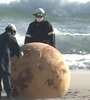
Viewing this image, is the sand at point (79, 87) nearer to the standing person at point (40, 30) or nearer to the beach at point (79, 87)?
the beach at point (79, 87)

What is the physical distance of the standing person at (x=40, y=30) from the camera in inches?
394

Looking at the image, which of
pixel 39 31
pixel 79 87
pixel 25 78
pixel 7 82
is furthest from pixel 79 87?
pixel 7 82

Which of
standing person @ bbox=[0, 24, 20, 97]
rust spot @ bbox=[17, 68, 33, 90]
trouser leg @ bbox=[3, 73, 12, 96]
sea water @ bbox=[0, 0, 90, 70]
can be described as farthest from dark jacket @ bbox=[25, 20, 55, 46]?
sea water @ bbox=[0, 0, 90, 70]

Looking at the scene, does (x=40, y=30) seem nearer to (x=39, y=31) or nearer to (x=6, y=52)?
(x=39, y=31)

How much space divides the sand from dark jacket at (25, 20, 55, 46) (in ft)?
3.73

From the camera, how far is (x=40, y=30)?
10.0m

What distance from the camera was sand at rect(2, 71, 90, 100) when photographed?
994cm

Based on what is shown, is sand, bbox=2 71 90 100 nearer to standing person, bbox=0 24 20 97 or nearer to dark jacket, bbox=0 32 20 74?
standing person, bbox=0 24 20 97

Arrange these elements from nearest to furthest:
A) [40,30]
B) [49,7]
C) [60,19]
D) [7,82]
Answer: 1. [7,82]
2. [40,30]
3. [60,19]
4. [49,7]

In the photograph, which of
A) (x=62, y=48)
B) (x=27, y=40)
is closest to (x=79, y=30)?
(x=62, y=48)

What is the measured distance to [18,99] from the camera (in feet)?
30.4

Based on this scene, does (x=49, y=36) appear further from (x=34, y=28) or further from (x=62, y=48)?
(x=62, y=48)

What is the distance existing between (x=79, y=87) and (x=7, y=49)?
2.49 meters

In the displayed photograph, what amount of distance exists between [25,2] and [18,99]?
29462 mm
